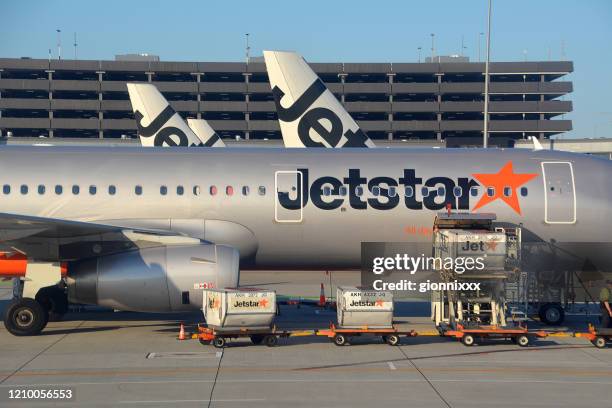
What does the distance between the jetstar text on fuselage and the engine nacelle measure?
3.45m

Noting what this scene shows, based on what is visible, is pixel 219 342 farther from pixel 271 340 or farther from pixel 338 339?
pixel 338 339

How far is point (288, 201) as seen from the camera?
76.7ft

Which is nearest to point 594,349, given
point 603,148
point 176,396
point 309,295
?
point 176,396

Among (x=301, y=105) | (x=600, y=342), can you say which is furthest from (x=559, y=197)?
(x=301, y=105)

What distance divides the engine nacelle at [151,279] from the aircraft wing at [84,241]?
0.66 meters

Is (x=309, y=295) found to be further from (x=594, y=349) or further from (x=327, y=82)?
(x=327, y=82)

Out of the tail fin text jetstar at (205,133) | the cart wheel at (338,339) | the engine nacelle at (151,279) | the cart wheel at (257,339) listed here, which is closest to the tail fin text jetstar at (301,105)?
the tail fin text jetstar at (205,133)

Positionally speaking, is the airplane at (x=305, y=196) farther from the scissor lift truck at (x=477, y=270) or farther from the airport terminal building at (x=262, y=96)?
the airport terminal building at (x=262, y=96)

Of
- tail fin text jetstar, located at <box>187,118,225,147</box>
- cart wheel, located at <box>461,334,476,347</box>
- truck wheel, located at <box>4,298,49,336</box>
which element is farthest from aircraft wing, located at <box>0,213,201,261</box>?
tail fin text jetstar, located at <box>187,118,225,147</box>

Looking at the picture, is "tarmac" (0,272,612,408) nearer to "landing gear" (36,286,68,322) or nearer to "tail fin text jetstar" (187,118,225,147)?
"landing gear" (36,286,68,322)

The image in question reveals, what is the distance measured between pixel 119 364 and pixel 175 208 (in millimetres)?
6353

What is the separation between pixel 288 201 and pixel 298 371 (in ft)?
23.6

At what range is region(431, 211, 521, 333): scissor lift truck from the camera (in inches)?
806

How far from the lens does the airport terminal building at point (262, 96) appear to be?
11512 centimetres
